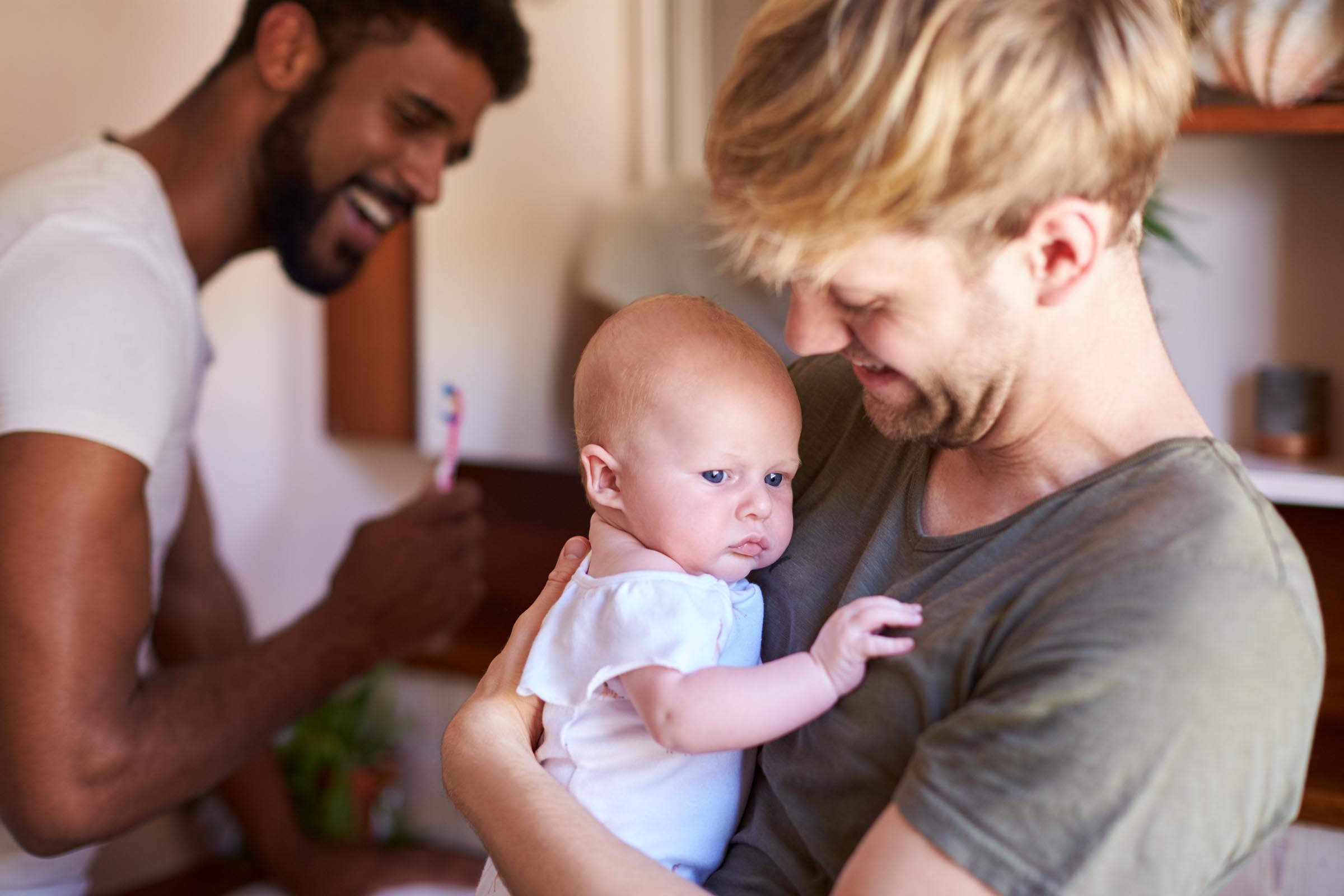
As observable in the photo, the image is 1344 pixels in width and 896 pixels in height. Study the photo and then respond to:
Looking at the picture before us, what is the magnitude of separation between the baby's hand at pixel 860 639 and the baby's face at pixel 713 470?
0.14 metres

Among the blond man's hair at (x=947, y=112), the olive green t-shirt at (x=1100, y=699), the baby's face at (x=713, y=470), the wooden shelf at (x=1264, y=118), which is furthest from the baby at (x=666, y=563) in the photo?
the wooden shelf at (x=1264, y=118)

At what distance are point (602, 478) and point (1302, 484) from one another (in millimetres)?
1063

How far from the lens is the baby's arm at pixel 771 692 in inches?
32.4

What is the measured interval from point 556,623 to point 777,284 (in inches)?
14.2

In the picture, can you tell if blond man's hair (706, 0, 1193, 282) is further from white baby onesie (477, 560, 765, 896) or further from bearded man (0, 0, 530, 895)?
bearded man (0, 0, 530, 895)

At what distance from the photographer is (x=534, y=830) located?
2.82 feet

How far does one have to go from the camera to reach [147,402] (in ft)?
4.51

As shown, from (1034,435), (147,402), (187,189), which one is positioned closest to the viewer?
(1034,435)

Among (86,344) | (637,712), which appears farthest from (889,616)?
(86,344)

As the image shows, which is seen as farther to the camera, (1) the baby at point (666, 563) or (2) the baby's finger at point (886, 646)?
(1) the baby at point (666, 563)

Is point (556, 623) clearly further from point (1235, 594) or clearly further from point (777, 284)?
point (1235, 594)

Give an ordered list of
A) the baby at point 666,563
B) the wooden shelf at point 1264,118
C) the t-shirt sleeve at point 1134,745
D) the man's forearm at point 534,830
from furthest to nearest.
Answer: the wooden shelf at point 1264,118 < the baby at point 666,563 < the man's forearm at point 534,830 < the t-shirt sleeve at point 1134,745

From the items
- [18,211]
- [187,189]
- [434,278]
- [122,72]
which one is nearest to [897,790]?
[18,211]

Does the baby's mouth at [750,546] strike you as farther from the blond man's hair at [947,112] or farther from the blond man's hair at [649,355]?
the blond man's hair at [947,112]
